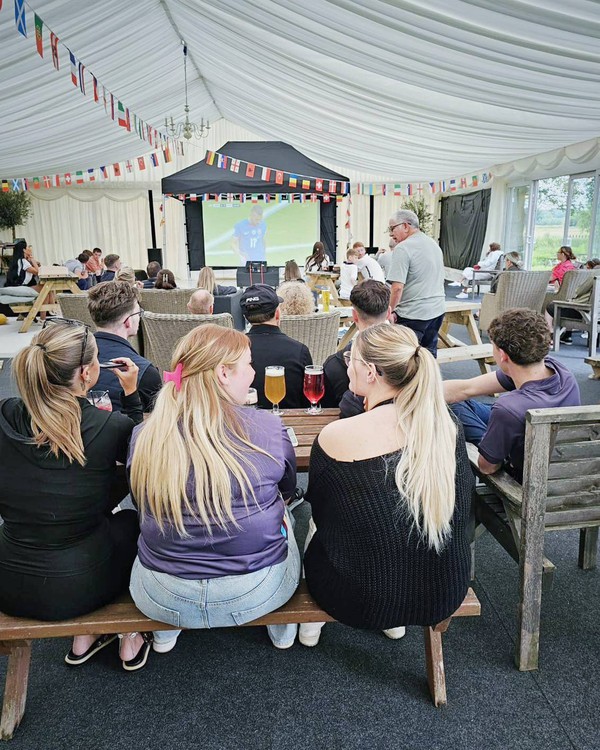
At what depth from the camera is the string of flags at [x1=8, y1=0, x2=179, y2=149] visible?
3.95 metres

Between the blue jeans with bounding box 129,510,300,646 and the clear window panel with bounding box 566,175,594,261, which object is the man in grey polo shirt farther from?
the clear window panel with bounding box 566,175,594,261

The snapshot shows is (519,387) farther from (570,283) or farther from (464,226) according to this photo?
(464,226)

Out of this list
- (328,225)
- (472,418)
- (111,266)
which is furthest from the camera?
(328,225)

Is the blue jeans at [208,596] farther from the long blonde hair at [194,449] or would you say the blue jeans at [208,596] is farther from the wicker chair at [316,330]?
the wicker chair at [316,330]

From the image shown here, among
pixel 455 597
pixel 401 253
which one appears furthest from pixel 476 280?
pixel 455 597

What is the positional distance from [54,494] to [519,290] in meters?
5.64

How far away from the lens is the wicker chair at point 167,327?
368 cm

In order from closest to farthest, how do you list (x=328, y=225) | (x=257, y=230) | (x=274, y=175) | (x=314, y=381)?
(x=314, y=381)
(x=274, y=175)
(x=257, y=230)
(x=328, y=225)

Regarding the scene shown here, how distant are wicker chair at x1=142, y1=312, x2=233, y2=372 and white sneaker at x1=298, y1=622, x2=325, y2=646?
7.17ft

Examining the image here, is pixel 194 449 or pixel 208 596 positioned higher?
pixel 194 449

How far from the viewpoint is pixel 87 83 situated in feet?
21.4

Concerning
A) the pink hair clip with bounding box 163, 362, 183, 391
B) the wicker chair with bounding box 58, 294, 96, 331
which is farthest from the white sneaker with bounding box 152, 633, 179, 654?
the wicker chair with bounding box 58, 294, 96, 331

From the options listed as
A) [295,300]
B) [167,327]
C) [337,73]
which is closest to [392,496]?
[295,300]

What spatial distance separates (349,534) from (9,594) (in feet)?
2.95
